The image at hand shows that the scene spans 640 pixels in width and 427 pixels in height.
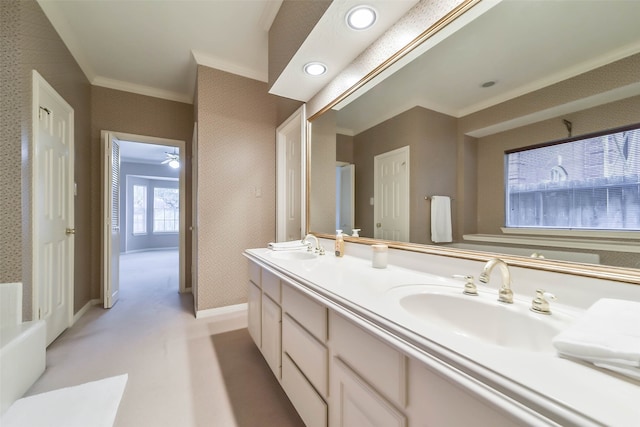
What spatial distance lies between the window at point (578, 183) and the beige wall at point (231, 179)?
2.38m

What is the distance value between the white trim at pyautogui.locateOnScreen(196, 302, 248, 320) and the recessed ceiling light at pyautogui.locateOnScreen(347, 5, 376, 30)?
268 cm

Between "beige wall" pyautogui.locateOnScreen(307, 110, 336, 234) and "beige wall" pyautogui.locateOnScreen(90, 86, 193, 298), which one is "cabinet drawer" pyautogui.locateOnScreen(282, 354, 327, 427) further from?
"beige wall" pyautogui.locateOnScreen(90, 86, 193, 298)

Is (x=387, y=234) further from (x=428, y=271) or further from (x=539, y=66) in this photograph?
(x=539, y=66)

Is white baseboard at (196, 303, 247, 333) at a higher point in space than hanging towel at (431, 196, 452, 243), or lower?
lower

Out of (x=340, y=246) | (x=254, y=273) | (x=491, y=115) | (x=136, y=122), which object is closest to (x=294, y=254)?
(x=254, y=273)

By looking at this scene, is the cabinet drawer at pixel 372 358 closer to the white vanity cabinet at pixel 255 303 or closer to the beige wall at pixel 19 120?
the white vanity cabinet at pixel 255 303

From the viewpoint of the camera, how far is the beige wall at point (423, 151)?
3.82 feet

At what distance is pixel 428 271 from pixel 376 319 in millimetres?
621

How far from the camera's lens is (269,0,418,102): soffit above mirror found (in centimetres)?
124

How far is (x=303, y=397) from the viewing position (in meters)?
1.11

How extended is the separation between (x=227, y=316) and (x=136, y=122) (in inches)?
105

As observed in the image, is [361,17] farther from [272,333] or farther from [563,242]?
[272,333]

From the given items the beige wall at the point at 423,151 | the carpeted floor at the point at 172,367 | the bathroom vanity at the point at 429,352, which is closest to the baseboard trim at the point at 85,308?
the carpeted floor at the point at 172,367

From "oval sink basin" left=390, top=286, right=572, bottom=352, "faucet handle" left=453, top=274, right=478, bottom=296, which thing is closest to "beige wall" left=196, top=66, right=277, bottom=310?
"oval sink basin" left=390, top=286, right=572, bottom=352
